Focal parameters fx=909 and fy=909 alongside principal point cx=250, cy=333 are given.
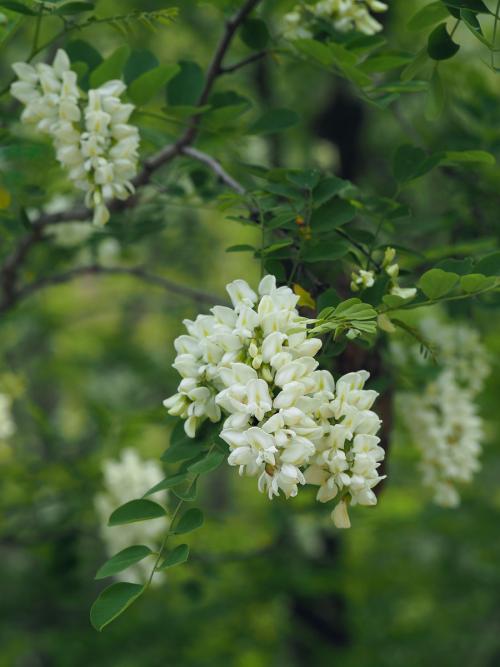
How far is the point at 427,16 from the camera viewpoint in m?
1.38

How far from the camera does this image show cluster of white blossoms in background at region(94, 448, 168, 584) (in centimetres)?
254

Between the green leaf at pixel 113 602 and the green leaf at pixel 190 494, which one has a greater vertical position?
the green leaf at pixel 190 494

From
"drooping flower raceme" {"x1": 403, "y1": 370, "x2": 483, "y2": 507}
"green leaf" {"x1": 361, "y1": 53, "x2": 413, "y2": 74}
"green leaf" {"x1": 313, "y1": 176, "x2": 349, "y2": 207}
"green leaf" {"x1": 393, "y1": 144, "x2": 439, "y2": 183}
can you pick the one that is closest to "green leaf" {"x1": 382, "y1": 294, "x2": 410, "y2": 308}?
"green leaf" {"x1": 313, "y1": 176, "x2": 349, "y2": 207}

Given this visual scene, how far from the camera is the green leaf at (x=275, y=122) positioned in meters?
1.71

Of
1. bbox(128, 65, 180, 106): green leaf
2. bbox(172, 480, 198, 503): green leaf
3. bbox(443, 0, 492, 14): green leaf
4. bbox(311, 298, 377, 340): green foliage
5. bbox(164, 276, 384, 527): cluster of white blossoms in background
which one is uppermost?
bbox(443, 0, 492, 14): green leaf

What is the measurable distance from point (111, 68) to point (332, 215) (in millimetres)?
451

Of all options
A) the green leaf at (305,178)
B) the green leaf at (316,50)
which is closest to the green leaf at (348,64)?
the green leaf at (316,50)

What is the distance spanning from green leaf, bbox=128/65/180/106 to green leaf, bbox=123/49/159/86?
0.29ft

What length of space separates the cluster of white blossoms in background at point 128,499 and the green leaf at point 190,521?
52.1 inches

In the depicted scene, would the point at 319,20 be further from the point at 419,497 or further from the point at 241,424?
the point at 419,497

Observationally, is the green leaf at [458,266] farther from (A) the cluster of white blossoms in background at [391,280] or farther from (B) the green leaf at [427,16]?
(B) the green leaf at [427,16]

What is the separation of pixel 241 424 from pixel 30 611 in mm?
3225

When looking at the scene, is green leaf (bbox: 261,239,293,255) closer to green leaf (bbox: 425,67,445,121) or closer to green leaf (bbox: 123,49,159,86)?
green leaf (bbox: 425,67,445,121)

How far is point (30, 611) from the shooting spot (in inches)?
153
